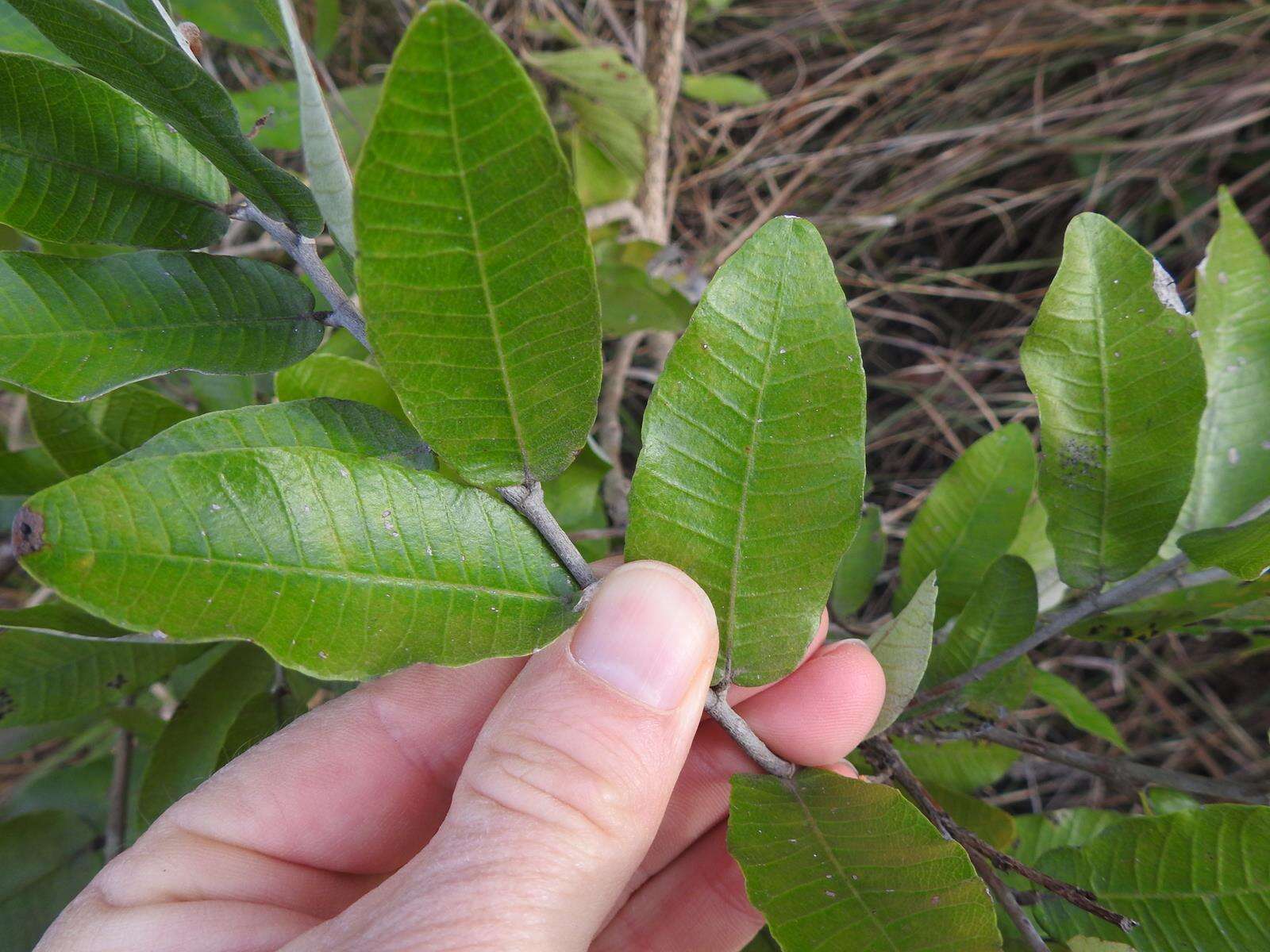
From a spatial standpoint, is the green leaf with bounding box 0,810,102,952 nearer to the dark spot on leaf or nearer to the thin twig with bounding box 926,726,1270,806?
the dark spot on leaf

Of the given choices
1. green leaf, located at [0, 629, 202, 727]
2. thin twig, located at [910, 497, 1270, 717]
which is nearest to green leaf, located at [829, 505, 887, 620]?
thin twig, located at [910, 497, 1270, 717]

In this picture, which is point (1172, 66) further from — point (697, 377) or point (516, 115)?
point (516, 115)

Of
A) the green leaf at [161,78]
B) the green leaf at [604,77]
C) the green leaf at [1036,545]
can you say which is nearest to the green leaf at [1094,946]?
the green leaf at [1036,545]

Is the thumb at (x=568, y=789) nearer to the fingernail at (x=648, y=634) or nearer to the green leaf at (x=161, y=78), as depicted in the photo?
the fingernail at (x=648, y=634)

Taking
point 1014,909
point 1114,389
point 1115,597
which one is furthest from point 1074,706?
point 1114,389

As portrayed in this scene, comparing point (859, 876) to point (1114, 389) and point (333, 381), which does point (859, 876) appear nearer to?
point (1114, 389)

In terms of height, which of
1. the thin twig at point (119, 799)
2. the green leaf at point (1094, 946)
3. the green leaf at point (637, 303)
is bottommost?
the thin twig at point (119, 799)
